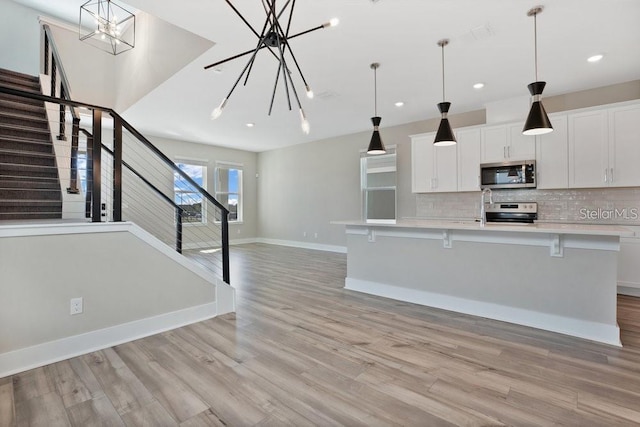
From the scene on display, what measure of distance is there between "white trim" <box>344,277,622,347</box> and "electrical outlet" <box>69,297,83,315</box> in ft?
9.96

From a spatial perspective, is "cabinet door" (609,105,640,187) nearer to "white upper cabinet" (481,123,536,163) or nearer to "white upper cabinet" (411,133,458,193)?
"white upper cabinet" (481,123,536,163)

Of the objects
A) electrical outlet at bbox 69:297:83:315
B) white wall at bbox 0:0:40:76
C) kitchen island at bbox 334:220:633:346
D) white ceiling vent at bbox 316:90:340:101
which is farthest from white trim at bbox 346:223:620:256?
white wall at bbox 0:0:40:76

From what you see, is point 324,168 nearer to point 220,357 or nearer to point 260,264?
point 260,264

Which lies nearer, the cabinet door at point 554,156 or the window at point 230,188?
the cabinet door at point 554,156

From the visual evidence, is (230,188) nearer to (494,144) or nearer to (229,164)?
(229,164)

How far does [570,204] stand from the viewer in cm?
465

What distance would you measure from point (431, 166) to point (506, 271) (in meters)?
2.94

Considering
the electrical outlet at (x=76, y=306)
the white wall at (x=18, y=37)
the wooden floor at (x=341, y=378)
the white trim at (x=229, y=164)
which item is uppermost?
the white wall at (x=18, y=37)

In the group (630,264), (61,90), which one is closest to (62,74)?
(61,90)

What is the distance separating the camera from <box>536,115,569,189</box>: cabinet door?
173 inches

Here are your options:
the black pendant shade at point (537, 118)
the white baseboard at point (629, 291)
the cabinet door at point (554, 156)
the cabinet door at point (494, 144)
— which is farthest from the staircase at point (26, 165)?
the white baseboard at point (629, 291)

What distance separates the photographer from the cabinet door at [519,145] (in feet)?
15.2

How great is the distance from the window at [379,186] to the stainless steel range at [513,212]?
2.03 m

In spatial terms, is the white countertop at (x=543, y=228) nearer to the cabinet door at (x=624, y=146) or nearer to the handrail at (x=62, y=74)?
the cabinet door at (x=624, y=146)
